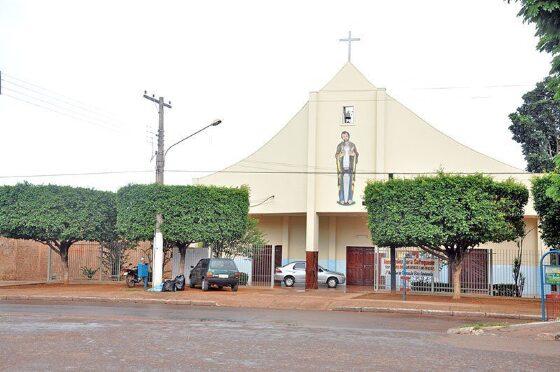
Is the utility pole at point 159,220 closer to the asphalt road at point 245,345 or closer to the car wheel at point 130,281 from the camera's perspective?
the car wheel at point 130,281

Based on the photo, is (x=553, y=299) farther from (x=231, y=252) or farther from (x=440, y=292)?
(x=231, y=252)

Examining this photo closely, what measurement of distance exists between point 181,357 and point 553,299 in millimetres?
12057

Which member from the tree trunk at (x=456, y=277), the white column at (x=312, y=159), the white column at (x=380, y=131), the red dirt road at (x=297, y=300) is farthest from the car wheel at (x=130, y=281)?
the tree trunk at (x=456, y=277)

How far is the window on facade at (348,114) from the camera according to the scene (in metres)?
32.8

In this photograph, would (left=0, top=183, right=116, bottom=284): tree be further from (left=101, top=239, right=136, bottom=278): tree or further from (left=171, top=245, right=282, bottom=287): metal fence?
(left=171, top=245, right=282, bottom=287): metal fence

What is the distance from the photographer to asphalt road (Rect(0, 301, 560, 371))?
30.0 feet

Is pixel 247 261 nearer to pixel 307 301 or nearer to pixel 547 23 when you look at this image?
pixel 307 301

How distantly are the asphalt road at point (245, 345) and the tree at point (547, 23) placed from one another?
17.5ft

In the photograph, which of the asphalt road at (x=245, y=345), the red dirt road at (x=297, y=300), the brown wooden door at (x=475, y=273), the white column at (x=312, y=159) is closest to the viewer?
the asphalt road at (x=245, y=345)

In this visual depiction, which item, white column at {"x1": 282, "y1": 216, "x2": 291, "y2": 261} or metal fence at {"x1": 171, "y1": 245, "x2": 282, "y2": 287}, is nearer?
metal fence at {"x1": 171, "y1": 245, "x2": 282, "y2": 287}

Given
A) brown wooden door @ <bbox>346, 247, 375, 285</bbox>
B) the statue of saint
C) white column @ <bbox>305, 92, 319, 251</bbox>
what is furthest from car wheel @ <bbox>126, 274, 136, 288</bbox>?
brown wooden door @ <bbox>346, 247, 375, 285</bbox>

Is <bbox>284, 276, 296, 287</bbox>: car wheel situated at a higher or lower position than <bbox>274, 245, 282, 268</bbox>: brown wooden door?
lower

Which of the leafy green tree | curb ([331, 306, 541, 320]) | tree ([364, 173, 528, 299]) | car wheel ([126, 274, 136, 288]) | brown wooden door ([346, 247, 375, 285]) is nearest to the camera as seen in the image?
curb ([331, 306, 541, 320])

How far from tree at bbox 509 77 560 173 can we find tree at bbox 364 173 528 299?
16.6 meters
